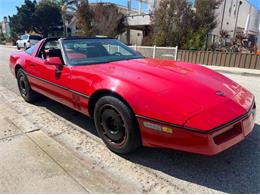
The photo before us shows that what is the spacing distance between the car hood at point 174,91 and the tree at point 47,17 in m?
40.0

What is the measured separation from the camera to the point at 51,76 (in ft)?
12.1

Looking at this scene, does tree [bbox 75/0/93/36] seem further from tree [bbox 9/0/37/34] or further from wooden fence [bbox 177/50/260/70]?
tree [bbox 9/0/37/34]

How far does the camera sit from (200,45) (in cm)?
1427

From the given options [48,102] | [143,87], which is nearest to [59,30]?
[48,102]

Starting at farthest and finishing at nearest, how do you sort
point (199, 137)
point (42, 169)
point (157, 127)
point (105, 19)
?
point (105, 19)
point (42, 169)
point (157, 127)
point (199, 137)

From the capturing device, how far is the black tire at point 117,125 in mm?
2496

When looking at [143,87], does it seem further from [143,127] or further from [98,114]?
[98,114]

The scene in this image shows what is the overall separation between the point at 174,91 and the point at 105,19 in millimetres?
21108

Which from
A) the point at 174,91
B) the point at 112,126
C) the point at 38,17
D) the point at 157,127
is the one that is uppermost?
the point at 38,17

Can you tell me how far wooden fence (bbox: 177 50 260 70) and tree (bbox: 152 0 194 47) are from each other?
194 cm

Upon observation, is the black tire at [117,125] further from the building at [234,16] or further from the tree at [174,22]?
the building at [234,16]

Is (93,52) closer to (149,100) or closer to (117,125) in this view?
(117,125)

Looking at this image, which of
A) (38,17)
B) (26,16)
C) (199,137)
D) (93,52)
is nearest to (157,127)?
(199,137)

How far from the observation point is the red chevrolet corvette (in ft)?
7.09
